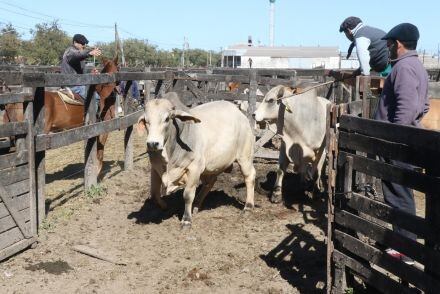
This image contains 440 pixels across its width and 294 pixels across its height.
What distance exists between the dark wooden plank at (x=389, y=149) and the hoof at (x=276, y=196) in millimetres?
3992

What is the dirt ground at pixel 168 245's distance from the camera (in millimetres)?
5234

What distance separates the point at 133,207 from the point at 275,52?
6304 centimetres

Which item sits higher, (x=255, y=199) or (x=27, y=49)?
(x=27, y=49)

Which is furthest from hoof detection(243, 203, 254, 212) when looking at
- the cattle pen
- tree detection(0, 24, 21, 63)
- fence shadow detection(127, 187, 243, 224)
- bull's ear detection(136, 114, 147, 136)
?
Result: tree detection(0, 24, 21, 63)

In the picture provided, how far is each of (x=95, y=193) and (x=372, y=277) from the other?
5.14m

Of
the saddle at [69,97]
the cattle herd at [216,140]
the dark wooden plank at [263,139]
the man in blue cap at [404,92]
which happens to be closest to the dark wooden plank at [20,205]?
the cattle herd at [216,140]

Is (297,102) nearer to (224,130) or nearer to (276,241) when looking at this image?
(224,130)

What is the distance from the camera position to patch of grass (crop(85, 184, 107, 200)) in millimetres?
8164

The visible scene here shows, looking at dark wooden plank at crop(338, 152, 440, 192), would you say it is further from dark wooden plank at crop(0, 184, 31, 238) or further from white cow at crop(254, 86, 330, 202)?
→ white cow at crop(254, 86, 330, 202)

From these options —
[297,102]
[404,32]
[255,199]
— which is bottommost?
[255,199]

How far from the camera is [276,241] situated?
649 centimetres

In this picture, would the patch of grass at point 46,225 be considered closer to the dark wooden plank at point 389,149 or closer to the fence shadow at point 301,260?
the fence shadow at point 301,260

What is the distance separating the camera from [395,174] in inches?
150

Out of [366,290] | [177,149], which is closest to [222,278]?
[366,290]
